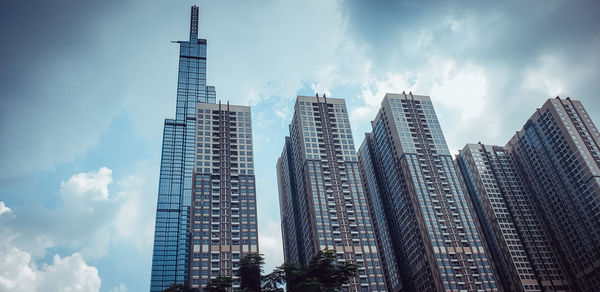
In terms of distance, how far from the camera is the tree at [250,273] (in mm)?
76125

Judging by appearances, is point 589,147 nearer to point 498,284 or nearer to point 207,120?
point 498,284

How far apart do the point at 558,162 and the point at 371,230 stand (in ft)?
306

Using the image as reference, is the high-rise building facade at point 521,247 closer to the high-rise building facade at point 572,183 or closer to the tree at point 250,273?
the high-rise building facade at point 572,183

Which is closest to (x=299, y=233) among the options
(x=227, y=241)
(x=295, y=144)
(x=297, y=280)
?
(x=295, y=144)

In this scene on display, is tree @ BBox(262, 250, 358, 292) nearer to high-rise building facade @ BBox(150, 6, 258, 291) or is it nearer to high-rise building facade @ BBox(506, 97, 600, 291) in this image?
high-rise building facade @ BBox(150, 6, 258, 291)

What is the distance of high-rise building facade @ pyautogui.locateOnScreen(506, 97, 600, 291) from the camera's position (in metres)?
172

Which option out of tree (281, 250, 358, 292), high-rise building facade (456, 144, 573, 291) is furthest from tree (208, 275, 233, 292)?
high-rise building facade (456, 144, 573, 291)

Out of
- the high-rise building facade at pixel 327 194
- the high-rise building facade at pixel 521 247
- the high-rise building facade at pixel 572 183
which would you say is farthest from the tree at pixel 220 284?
the high-rise building facade at pixel 572 183

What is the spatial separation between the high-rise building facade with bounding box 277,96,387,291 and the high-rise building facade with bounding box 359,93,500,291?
643 inches

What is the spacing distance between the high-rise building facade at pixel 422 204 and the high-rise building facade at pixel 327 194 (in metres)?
16.3

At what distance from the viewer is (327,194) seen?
155250 millimetres

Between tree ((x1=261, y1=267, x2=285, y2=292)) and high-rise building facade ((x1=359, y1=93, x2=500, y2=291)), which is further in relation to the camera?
high-rise building facade ((x1=359, y1=93, x2=500, y2=291))

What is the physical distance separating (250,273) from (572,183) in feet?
511

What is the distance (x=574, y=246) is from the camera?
182 metres
